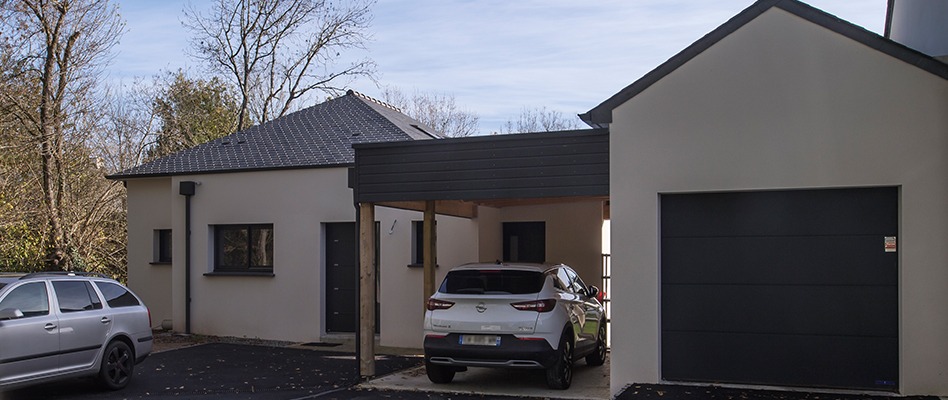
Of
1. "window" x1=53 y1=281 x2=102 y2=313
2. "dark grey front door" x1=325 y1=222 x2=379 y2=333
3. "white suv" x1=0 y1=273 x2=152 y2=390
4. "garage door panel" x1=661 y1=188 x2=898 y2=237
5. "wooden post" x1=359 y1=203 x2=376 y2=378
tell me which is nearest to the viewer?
"garage door panel" x1=661 y1=188 x2=898 y2=237

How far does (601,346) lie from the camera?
12.9 meters

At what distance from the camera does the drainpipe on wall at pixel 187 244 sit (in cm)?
1764

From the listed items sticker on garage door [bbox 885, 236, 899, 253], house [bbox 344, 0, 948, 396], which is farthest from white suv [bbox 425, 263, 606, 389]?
sticker on garage door [bbox 885, 236, 899, 253]

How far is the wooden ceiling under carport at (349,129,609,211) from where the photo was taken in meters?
10.1

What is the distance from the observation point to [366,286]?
464 inches

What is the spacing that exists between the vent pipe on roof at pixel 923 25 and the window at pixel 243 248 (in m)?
11.8

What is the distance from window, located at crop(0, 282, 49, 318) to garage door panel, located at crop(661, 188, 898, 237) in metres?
7.25

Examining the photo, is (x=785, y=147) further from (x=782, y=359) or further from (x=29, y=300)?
(x=29, y=300)

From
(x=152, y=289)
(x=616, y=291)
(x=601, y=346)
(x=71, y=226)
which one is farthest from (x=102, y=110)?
(x=616, y=291)

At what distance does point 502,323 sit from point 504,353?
13.7 inches

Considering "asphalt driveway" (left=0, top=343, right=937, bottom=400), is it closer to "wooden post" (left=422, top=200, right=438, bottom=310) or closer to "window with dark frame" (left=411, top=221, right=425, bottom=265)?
"wooden post" (left=422, top=200, right=438, bottom=310)

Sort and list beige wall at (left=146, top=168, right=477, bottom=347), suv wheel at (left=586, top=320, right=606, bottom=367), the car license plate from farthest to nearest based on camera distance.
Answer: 1. beige wall at (left=146, top=168, right=477, bottom=347)
2. suv wheel at (left=586, top=320, right=606, bottom=367)
3. the car license plate

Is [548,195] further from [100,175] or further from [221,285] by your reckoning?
[100,175]

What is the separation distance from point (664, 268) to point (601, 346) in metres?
3.51
